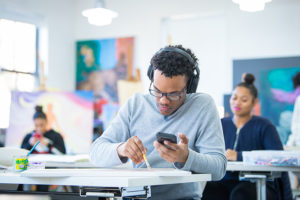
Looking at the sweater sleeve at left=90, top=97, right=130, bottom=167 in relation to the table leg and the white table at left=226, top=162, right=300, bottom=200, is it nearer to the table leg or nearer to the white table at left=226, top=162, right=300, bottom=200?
the white table at left=226, top=162, right=300, bottom=200

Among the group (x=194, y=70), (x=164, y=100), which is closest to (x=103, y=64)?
(x=194, y=70)

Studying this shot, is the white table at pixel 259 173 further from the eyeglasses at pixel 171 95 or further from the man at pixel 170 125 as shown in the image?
the eyeglasses at pixel 171 95

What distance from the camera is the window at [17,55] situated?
18.9 feet

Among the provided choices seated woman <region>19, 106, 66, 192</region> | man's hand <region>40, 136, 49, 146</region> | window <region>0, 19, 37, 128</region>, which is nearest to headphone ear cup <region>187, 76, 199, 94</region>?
seated woman <region>19, 106, 66, 192</region>

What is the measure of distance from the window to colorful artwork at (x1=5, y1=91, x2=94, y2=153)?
3.33ft

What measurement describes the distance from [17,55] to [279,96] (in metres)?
3.71

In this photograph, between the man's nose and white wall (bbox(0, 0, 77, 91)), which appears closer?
the man's nose

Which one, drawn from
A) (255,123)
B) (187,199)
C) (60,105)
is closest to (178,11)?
(60,105)

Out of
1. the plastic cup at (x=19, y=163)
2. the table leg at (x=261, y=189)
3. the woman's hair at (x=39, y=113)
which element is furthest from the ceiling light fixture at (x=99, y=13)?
the plastic cup at (x=19, y=163)

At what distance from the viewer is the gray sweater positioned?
152 cm

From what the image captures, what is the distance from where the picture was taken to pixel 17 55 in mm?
6012

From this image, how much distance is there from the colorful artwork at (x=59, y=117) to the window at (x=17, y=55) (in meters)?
1.02

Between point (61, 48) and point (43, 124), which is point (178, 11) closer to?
point (61, 48)

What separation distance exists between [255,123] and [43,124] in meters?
2.40
